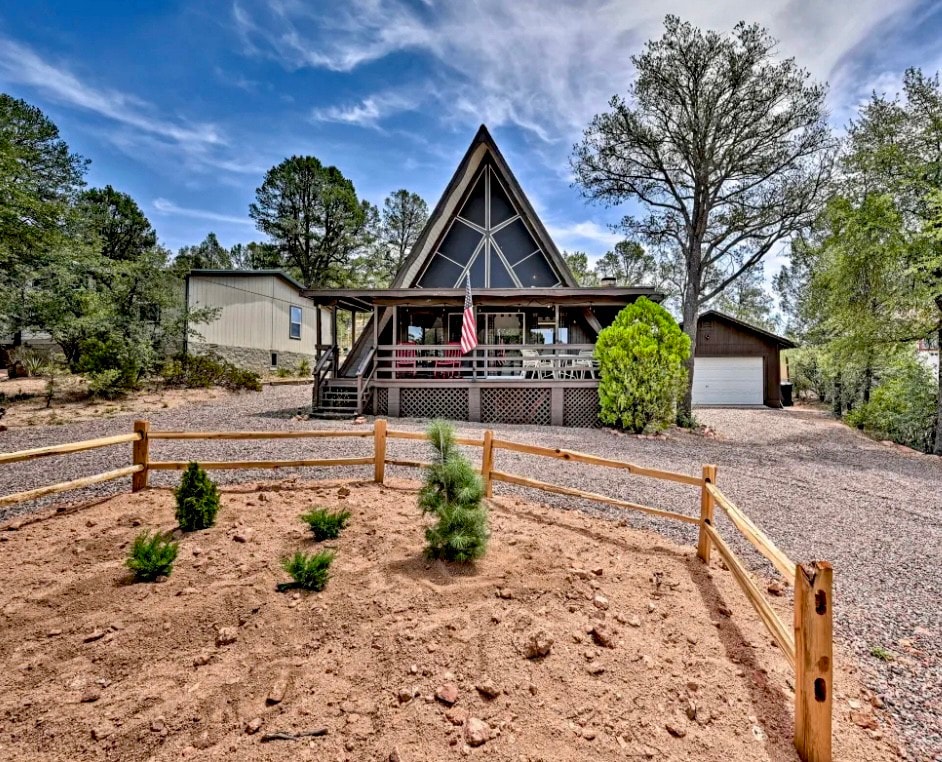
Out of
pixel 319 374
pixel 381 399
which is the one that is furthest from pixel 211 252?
pixel 381 399

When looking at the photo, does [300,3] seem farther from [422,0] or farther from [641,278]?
[641,278]

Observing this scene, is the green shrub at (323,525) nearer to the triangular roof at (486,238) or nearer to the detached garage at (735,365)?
the triangular roof at (486,238)

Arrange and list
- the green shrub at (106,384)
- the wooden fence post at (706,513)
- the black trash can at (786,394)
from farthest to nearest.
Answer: the black trash can at (786,394), the green shrub at (106,384), the wooden fence post at (706,513)

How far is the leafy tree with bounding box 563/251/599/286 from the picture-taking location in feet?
124

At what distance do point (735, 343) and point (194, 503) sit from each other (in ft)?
77.3

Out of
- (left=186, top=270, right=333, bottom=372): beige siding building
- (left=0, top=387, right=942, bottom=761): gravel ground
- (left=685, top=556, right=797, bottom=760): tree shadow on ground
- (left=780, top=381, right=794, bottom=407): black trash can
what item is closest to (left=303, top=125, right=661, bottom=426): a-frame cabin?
(left=0, top=387, right=942, bottom=761): gravel ground

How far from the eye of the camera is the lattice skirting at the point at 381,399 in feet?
40.5

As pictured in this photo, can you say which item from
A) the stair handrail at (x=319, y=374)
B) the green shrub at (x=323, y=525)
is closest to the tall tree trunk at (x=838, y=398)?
the stair handrail at (x=319, y=374)

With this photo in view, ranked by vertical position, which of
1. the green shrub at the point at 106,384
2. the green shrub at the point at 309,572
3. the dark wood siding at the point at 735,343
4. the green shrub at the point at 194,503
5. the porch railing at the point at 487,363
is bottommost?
the green shrub at the point at 309,572

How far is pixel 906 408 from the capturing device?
42.6 feet

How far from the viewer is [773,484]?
7.18 metres

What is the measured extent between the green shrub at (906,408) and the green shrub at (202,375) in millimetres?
21193

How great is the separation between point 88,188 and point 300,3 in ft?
74.3

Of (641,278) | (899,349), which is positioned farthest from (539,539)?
(641,278)
